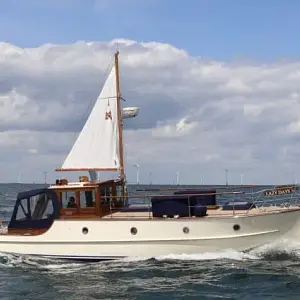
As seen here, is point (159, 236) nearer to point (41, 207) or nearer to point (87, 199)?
point (87, 199)

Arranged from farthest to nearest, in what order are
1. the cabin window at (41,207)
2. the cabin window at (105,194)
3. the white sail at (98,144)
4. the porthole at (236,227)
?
the white sail at (98,144), the cabin window at (105,194), the cabin window at (41,207), the porthole at (236,227)

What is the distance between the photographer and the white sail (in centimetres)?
2772

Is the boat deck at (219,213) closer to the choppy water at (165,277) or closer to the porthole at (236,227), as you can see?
the porthole at (236,227)

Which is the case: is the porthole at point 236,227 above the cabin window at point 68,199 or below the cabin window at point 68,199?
below

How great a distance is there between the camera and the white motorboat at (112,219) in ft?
77.5

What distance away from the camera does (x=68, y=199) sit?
25.8 metres

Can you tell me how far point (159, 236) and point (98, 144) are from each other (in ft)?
20.8

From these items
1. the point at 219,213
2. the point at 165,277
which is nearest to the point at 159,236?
A: the point at 165,277

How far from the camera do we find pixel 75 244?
2475cm

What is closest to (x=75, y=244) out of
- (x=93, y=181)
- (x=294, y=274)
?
(x=93, y=181)

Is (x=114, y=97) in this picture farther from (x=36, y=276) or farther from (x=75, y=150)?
(x=36, y=276)

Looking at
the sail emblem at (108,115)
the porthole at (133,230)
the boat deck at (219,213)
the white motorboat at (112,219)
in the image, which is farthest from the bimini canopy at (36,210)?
the sail emblem at (108,115)

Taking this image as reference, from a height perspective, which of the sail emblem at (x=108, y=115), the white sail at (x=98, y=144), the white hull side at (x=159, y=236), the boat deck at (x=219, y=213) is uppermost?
the sail emblem at (x=108, y=115)

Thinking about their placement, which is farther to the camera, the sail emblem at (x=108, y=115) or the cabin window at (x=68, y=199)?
the sail emblem at (x=108, y=115)
